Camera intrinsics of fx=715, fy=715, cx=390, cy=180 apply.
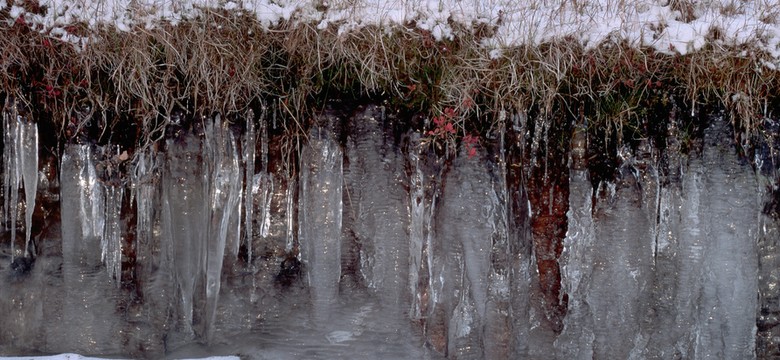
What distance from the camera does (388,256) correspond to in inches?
154

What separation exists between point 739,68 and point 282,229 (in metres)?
2.55

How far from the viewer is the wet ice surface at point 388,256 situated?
383 cm

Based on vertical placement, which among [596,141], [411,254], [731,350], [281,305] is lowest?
[731,350]

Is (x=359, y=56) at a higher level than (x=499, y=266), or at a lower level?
higher

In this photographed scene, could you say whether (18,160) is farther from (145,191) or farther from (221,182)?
(221,182)

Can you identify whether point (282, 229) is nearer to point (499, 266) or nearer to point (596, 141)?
point (499, 266)

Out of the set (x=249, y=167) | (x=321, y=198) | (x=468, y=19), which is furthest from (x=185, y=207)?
(x=468, y=19)

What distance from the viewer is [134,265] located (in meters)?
4.00

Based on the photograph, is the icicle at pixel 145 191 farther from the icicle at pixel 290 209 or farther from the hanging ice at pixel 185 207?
the icicle at pixel 290 209

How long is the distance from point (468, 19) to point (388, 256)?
134 centimetres

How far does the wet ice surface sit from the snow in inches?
20.9

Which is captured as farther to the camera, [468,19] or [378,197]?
[378,197]

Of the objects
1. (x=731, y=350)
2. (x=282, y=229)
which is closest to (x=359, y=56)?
(x=282, y=229)

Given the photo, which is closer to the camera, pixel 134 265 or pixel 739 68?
pixel 739 68
